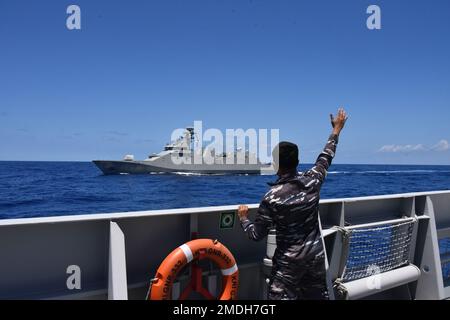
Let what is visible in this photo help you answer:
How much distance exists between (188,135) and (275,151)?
186 ft

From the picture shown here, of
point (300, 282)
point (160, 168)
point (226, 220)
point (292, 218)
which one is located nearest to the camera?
point (292, 218)

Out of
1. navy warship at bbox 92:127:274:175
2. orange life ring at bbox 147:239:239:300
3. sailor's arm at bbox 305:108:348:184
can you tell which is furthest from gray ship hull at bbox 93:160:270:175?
sailor's arm at bbox 305:108:348:184

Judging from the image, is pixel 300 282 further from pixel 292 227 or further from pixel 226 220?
pixel 226 220

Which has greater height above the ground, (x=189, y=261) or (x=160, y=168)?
(x=189, y=261)

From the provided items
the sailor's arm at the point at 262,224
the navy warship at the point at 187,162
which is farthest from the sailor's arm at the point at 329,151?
the navy warship at the point at 187,162

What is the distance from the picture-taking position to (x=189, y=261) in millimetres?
2553

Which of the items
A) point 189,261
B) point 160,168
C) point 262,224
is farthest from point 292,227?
point 160,168

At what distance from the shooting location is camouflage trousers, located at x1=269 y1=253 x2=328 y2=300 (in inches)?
94.0

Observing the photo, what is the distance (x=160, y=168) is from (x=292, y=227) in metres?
53.6

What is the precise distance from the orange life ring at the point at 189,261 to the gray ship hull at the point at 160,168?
51.6 metres

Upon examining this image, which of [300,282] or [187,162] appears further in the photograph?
[187,162]

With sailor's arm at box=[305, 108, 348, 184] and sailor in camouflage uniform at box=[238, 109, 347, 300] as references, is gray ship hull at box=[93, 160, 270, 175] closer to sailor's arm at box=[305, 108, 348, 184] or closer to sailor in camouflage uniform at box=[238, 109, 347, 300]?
sailor's arm at box=[305, 108, 348, 184]
